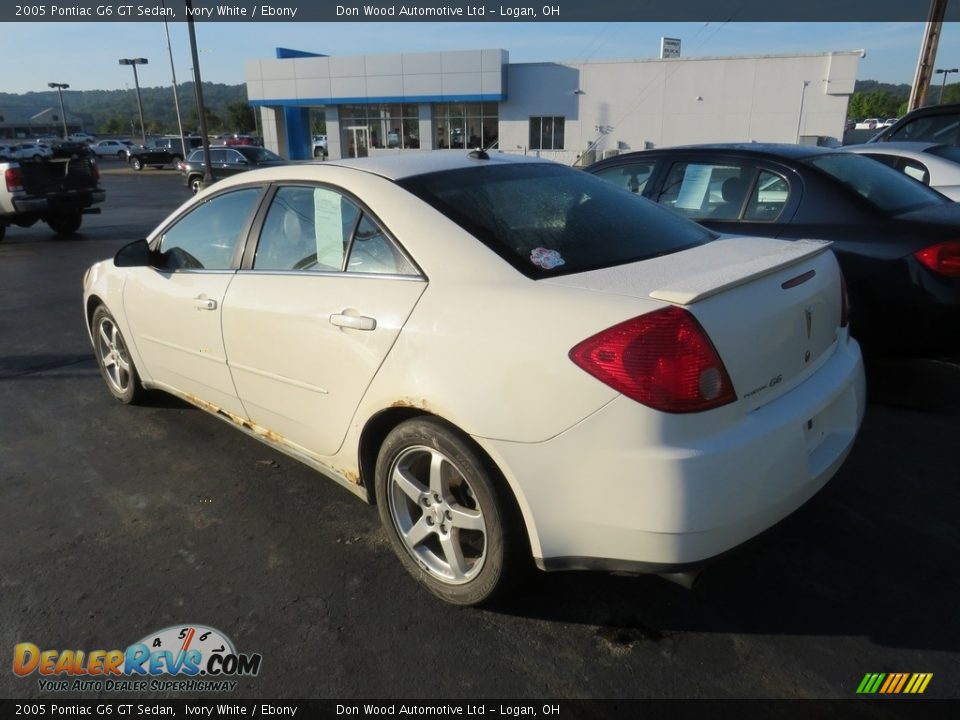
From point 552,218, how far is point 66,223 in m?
14.2

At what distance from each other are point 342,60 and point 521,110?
1069 cm

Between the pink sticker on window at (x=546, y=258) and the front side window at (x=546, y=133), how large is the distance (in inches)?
1472

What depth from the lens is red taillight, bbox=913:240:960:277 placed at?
3779 mm

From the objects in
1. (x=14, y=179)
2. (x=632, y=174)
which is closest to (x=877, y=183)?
(x=632, y=174)

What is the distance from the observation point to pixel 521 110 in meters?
37.8

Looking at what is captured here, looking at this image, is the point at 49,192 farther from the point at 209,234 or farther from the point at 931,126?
the point at 931,126

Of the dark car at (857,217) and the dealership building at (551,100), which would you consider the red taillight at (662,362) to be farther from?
the dealership building at (551,100)

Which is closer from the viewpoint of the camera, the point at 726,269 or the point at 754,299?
the point at 754,299

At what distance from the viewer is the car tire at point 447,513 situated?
2.23 meters

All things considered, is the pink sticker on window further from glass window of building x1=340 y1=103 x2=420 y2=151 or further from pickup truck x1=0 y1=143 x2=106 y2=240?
glass window of building x1=340 y1=103 x2=420 y2=151

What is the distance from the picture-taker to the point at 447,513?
8.02 ft

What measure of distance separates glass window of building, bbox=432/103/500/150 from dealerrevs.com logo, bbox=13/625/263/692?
38.2 m

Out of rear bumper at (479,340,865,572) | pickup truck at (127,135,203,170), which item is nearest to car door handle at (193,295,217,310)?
rear bumper at (479,340,865,572)

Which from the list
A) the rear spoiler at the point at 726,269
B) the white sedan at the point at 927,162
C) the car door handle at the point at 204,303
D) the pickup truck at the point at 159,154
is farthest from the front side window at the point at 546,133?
the rear spoiler at the point at 726,269
